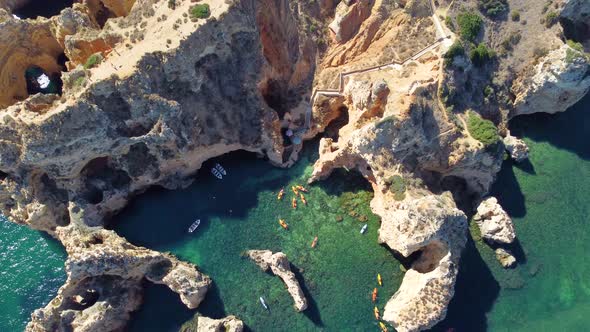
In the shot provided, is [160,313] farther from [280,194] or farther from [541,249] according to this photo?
[541,249]

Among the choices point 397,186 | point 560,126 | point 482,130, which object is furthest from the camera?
point 560,126

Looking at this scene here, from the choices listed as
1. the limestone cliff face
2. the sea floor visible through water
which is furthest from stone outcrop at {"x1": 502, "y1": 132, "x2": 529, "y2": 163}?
the limestone cliff face

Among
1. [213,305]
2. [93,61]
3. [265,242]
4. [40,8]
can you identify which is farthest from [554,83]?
[40,8]

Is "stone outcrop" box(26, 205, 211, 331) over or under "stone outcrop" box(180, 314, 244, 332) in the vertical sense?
over

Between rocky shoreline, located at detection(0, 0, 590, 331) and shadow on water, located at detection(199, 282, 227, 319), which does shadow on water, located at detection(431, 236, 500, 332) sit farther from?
shadow on water, located at detection(199, 282, 227, 319)

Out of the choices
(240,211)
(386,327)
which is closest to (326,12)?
(240,211)

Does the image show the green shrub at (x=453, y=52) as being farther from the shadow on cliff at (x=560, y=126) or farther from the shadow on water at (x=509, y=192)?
the shadow on water at (x=509, y=192)

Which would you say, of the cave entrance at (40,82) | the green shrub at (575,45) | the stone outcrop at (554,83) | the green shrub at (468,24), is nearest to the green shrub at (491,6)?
the green shrub at (468,24)
